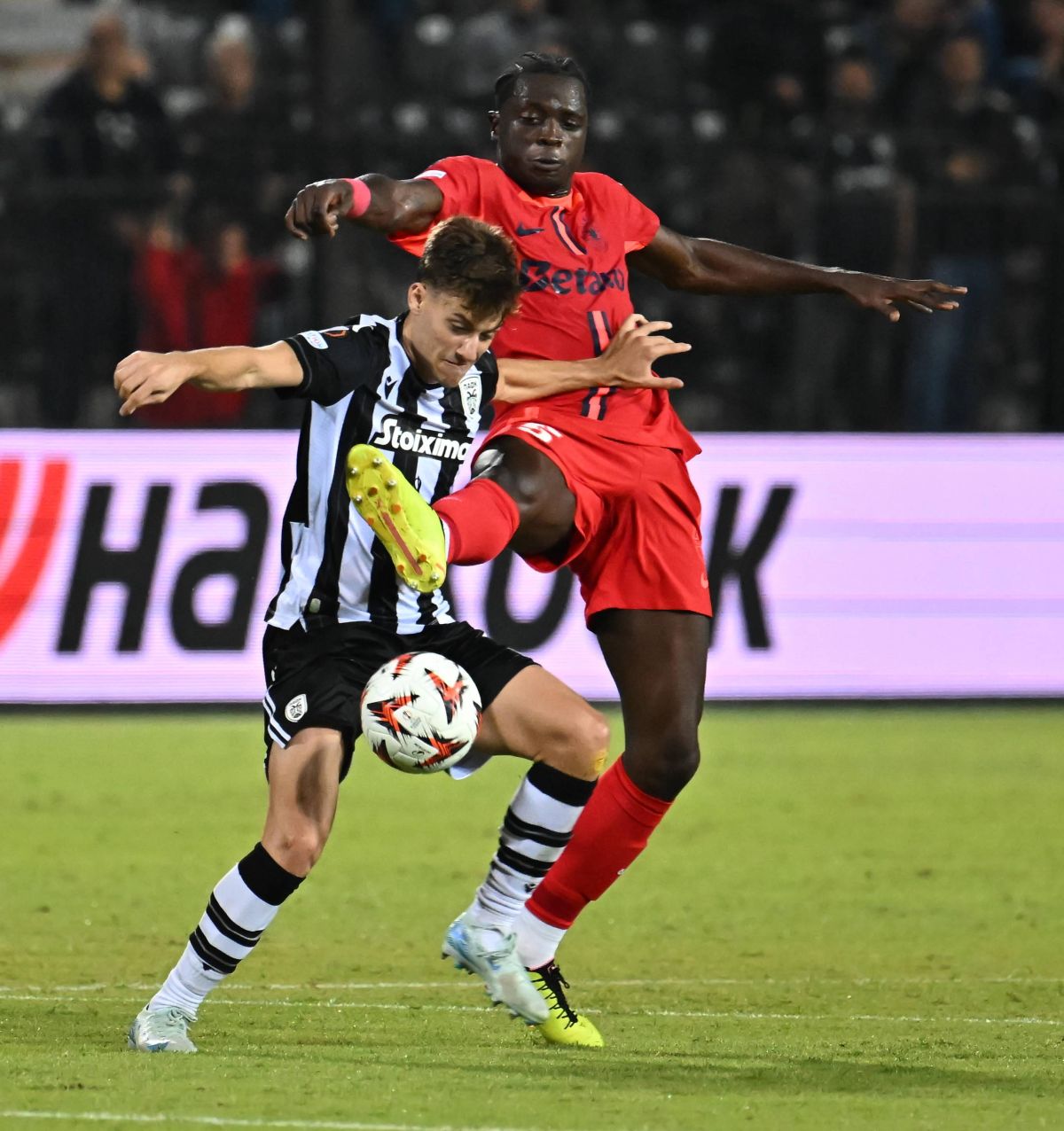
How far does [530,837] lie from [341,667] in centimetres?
61

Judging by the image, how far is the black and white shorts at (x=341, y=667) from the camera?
4711mm

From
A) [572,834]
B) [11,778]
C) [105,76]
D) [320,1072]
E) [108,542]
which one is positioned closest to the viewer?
[320,1072]

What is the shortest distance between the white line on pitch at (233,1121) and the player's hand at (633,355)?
81.0 inches

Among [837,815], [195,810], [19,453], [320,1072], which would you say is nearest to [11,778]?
[195,810]

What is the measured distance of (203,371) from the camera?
174 inches

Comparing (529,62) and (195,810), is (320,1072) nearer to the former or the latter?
(529,62)

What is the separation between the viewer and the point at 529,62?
5289mm

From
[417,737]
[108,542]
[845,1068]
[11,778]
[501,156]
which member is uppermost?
[501,156]

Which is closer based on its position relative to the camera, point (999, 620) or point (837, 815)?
point (837, 815)

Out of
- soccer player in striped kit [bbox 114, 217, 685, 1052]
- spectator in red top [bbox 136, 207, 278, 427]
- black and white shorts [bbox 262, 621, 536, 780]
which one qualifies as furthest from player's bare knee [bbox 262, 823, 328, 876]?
spectator in red top [bbox 136, 207, 278, 427]

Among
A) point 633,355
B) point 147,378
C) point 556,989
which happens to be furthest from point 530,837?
point 147,378

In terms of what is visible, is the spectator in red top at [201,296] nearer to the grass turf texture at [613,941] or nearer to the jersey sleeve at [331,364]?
the grass turf texture at [613,941]

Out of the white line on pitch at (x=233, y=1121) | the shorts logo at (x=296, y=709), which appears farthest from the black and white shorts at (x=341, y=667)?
the white line on pitch at (x=233, y=1121)

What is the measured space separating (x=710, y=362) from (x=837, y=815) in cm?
408
